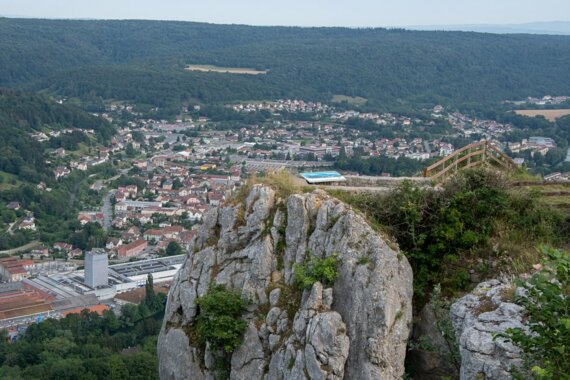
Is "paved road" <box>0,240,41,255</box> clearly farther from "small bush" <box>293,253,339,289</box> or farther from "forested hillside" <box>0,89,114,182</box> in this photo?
"small bush" <box>293,253,339,289</box>

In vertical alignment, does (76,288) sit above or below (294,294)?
below

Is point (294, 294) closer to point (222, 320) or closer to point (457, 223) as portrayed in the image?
point (222, 320)

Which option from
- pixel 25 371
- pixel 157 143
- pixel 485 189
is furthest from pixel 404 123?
pixel 485 189

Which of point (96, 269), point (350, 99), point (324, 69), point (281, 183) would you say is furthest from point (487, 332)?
point (324, 69)

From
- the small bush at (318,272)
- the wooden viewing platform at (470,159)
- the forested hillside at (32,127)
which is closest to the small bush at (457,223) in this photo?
the small bush at (318,272)

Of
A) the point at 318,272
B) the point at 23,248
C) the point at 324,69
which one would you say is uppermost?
the point at 318,272
